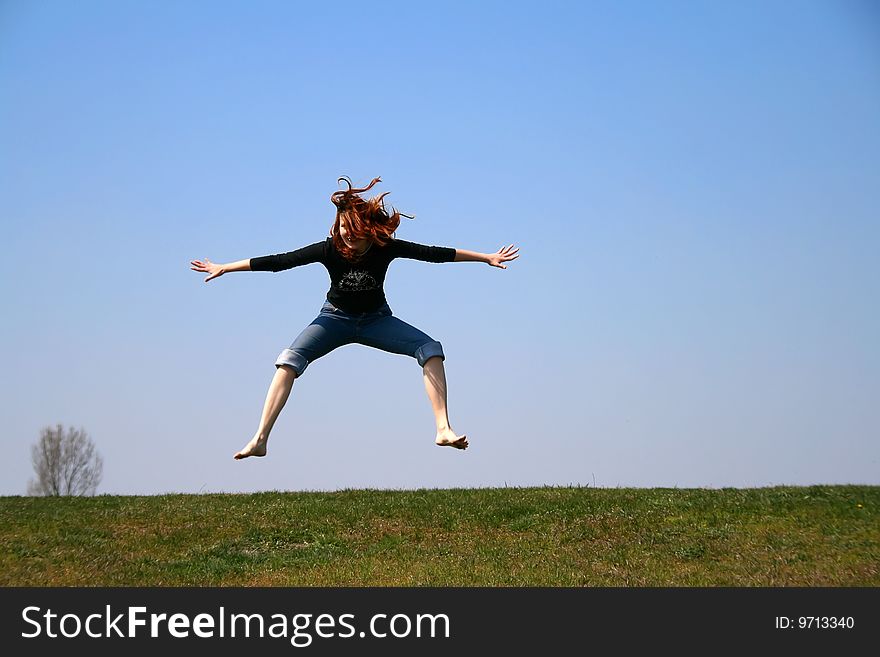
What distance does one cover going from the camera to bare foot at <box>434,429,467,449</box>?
11.6 meters

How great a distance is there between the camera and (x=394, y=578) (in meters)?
16.8

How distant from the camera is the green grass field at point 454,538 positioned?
56.4 feet

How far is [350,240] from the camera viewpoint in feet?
38.7

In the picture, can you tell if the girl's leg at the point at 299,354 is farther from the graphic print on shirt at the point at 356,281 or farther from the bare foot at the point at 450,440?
the bare foot at the point at 450,440

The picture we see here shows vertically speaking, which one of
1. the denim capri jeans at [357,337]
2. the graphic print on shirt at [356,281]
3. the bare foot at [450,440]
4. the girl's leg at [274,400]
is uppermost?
the graphic print on shirt at [356,281]

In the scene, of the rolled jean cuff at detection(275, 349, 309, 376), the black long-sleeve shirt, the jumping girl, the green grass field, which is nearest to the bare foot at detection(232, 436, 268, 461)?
the jumping girl

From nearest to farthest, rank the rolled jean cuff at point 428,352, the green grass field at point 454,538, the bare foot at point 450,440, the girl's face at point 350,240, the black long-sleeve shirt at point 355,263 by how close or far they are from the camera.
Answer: the bare foot at point 450,440 < the girl's face at point 350,240 < the black long-sleeve shirt at point 355,263 < the rolled jean cuff at point 428,352 < the green grass field at point 454,538

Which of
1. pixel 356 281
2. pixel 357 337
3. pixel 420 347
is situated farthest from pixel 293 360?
pixel 420 347

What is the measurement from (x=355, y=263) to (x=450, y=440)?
204 centimetres

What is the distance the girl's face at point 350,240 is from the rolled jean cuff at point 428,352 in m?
1.22

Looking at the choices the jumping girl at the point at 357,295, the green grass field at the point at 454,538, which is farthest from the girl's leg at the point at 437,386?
the green grass field at the point at 454,538

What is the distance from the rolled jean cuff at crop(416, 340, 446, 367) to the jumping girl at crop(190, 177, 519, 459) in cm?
1

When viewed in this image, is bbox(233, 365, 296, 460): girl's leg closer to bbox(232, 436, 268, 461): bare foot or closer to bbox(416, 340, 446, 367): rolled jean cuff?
bbox(232, 436, 268, 461): bare foot

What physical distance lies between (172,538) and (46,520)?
2.92m
